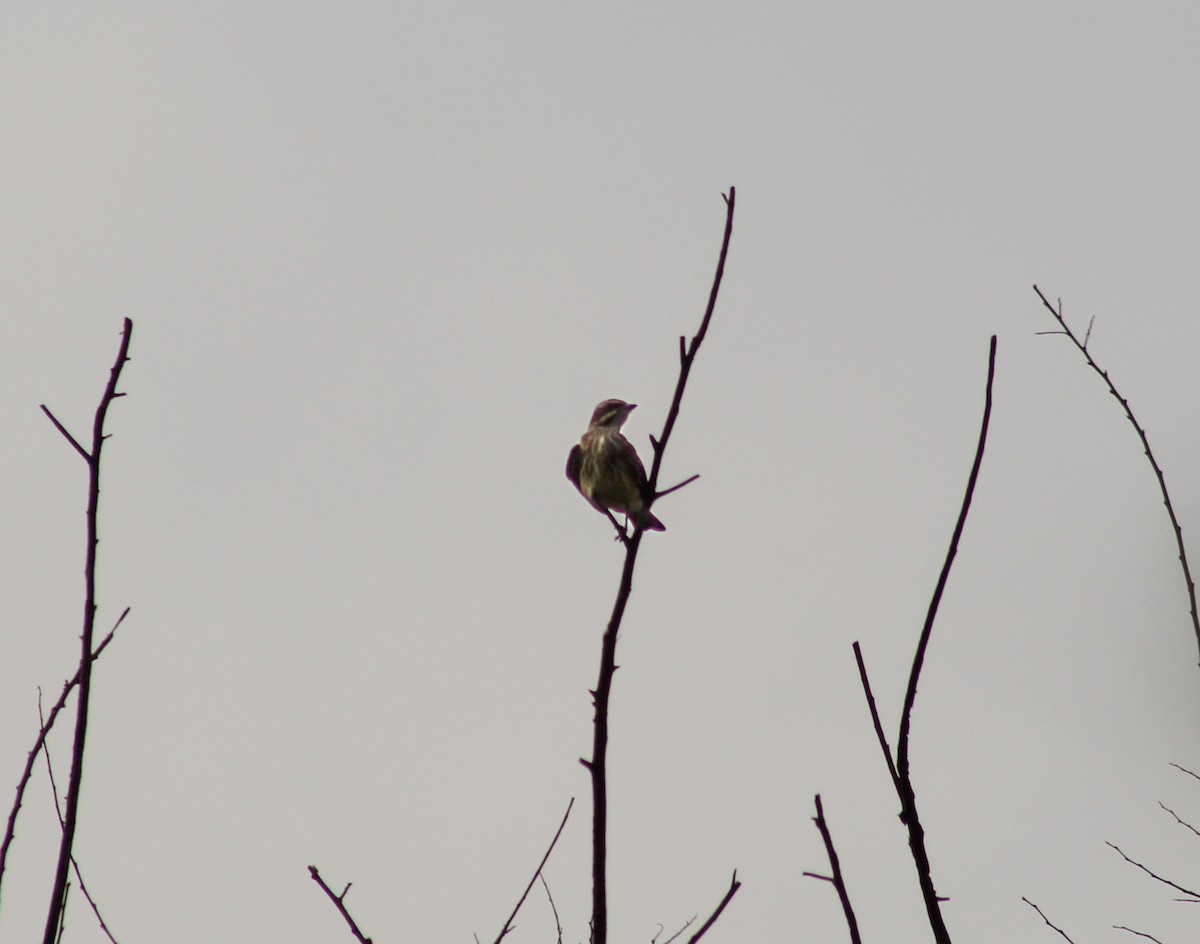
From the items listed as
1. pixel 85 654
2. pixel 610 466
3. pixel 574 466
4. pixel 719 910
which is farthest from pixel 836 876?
pixel 574 466

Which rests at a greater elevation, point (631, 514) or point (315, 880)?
point (631, 514)

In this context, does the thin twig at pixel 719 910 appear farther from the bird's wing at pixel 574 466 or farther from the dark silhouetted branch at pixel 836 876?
the bird's wing at pixel 574 466

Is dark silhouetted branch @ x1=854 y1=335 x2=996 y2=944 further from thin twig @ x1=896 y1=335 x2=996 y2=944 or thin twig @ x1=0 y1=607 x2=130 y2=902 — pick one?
thin twig @ x1=0 y1=607 x2=130 y2=902

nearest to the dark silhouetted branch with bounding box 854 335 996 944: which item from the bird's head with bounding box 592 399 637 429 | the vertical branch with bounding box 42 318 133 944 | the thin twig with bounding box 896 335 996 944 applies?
the thin twig with bounding box 896 335 996 944

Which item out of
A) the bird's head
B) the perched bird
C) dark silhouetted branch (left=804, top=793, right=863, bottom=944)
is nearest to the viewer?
dark silhouetted branch (left=804, top=793, right=863, bottom=944)

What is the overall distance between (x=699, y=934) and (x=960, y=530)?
117 centimetres

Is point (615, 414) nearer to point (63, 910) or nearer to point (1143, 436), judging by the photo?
point (1143, 436)

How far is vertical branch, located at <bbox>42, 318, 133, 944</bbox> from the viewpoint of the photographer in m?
3.14


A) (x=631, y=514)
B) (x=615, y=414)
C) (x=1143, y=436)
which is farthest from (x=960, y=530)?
(x=615, y=414)

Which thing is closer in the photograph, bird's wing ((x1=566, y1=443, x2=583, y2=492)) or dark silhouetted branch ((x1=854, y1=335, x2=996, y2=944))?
dark silhouetted branch ((x1=854, y1=335, x2=996, y2=944))

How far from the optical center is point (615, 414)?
10.5 meters

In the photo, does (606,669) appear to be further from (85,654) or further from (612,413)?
(612,413)

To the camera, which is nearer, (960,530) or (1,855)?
(960,530)

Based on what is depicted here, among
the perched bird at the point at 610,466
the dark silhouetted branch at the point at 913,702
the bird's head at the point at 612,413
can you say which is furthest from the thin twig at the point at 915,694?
the bird's head at the point at 612,413
